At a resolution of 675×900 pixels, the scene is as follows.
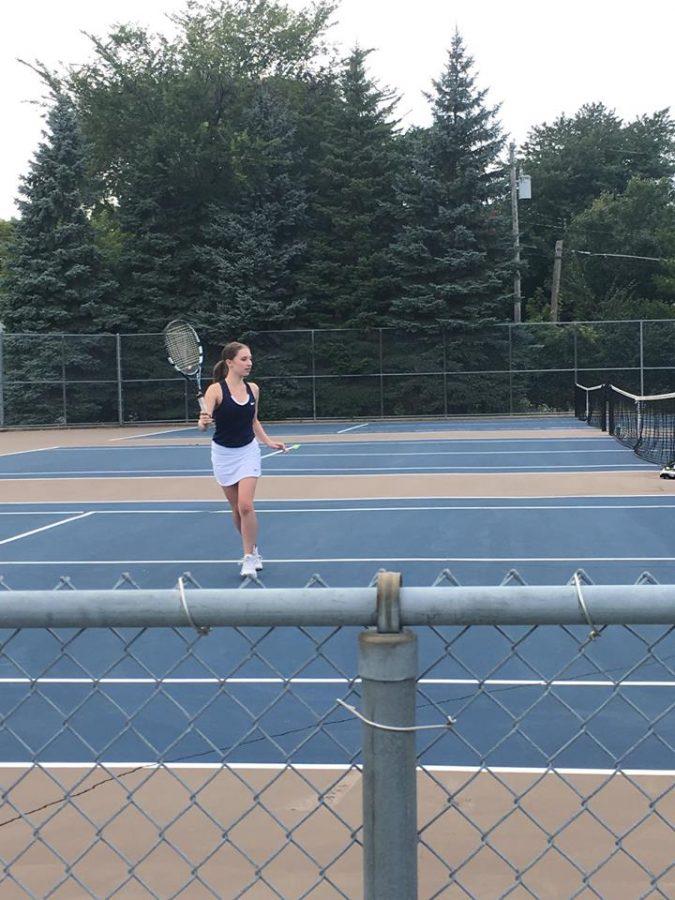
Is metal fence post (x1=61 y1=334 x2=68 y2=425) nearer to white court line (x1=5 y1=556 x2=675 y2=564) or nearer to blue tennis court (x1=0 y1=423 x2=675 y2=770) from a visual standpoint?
blue tennis court (x1=0 y1=423 x2=675 y2=770)

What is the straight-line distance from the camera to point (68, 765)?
466 cm

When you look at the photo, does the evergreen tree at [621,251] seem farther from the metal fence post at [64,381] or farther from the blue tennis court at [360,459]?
the blue tennis court at [360,459]

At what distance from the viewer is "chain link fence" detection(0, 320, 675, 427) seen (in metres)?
34.5

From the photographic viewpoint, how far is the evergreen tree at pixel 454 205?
39.2 metres

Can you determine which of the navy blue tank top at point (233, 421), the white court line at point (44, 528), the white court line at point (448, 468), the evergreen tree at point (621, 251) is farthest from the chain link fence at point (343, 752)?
the evergreen tree at point (621, 251)

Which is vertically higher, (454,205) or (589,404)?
(454,205)

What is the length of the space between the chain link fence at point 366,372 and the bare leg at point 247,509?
86.6ft

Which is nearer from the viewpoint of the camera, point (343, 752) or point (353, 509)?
point (343, 752)

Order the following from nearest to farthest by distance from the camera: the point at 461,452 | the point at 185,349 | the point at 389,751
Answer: the point at 389,751, the point at 185,349, the point at 461,452

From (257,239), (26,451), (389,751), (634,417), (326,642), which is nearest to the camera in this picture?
(389,751)

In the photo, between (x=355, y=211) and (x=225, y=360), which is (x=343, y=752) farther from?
(x=355, y=211)

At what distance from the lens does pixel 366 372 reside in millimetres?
36125

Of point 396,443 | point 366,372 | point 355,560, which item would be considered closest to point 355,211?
point 366,372

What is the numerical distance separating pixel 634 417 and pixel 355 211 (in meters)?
17.1
